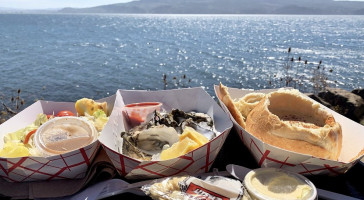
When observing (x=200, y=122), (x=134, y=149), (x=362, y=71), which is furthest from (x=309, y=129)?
(x=362, y=71)

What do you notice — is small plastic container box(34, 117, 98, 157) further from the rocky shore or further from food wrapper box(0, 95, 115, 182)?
the rocky shore

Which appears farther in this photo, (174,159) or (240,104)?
(240,104)

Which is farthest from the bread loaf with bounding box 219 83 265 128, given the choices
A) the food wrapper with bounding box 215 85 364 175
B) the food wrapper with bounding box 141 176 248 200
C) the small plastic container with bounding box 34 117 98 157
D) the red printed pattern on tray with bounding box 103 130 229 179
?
the small plastic container with bounding box 34 117 98 157

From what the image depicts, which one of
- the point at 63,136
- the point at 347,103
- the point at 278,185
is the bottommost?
the point at 347,103

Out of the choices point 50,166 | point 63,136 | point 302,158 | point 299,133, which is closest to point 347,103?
point 299,133

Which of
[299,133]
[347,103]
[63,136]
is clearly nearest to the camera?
[299,133]

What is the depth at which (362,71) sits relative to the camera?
3025cm

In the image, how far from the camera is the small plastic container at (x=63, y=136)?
1977 mm

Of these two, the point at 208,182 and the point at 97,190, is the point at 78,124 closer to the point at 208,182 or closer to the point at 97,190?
the point at 97,190

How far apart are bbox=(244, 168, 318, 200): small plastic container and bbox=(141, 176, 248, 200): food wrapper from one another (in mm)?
79

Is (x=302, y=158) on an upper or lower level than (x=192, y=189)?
upper

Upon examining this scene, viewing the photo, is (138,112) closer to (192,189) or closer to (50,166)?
(50,166)

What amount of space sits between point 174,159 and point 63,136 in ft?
2.87

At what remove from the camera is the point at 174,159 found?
1680mm
